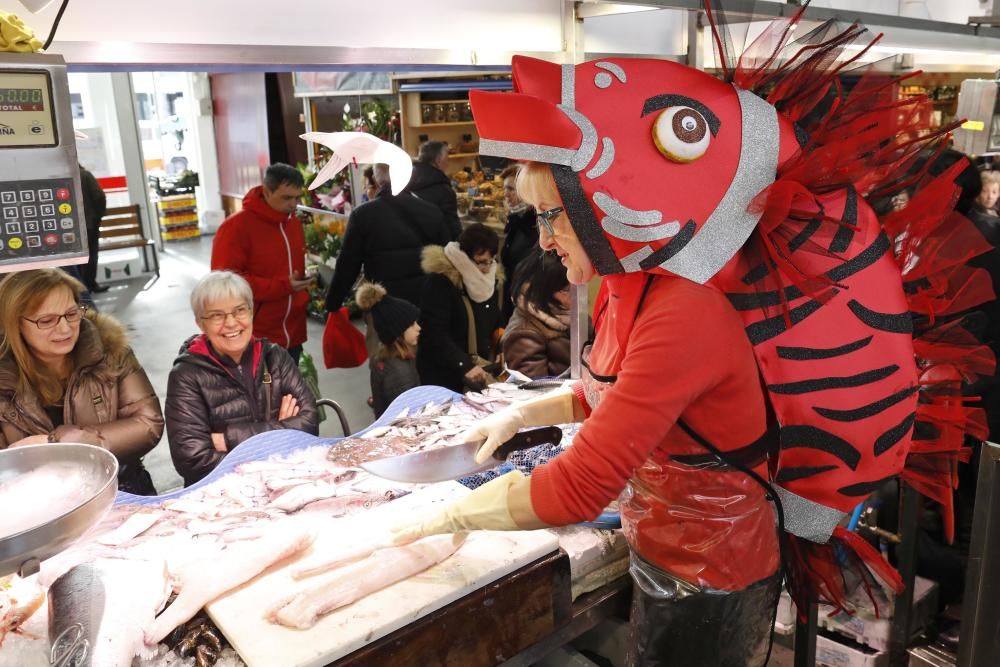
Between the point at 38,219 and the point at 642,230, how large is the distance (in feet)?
3.39

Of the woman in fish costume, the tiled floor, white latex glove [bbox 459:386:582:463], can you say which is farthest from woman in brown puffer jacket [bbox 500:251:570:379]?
the tiled floor

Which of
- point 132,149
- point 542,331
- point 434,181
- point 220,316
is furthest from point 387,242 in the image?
point 132,149

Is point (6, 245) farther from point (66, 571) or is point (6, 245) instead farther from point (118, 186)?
point (118, 186)

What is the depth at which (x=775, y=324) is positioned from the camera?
4.52 ft

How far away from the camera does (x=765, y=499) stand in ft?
5.07

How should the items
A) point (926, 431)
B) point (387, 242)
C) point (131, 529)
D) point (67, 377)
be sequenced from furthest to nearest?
point (387, 242) < point (67, 377) < point (131, 529) < point (926, 431)

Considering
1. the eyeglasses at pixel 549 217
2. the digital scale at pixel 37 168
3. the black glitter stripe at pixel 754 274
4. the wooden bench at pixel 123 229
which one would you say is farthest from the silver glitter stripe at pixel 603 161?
the wooden bench at pixel 123 229

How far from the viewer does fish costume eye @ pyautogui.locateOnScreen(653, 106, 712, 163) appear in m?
1.33

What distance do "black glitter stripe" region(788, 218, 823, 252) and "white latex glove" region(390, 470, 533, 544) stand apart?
629 mm

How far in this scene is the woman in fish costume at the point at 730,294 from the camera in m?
1.33

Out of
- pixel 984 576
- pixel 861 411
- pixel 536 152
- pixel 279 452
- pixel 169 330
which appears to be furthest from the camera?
pixel 169 330

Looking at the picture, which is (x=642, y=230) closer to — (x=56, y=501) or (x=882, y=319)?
(x=882, y=319)

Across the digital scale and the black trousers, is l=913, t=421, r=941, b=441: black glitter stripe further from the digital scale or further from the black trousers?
the digital scale

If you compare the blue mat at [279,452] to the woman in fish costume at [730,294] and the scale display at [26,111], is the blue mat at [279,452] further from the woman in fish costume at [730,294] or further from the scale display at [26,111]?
the scale display at [26,111]
